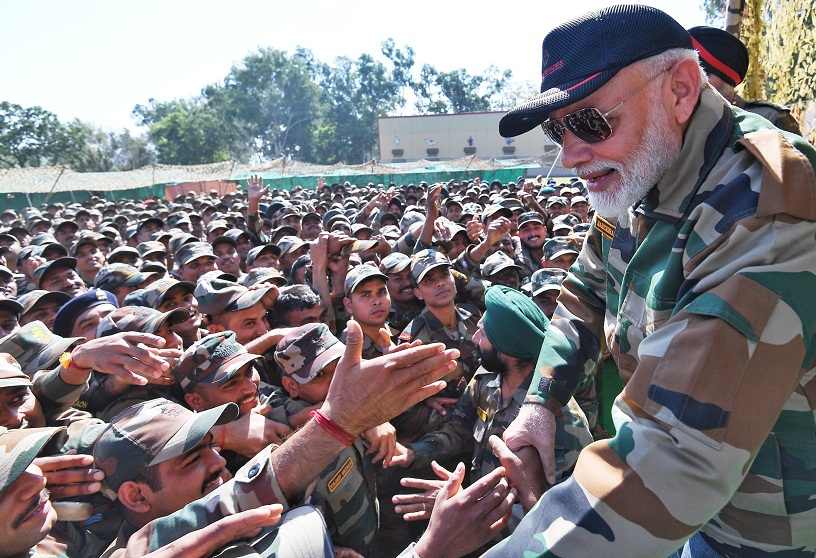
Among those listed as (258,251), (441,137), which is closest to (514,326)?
(258,251)

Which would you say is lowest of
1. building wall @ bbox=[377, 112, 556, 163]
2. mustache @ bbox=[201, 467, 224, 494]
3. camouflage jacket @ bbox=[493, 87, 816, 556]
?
mustache @ bbox=[201, 467, 224, 494]

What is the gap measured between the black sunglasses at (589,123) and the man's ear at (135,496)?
2119mm

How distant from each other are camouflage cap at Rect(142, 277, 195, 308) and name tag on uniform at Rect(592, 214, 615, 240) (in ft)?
12.3

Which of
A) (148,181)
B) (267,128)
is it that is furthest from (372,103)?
(148,181)

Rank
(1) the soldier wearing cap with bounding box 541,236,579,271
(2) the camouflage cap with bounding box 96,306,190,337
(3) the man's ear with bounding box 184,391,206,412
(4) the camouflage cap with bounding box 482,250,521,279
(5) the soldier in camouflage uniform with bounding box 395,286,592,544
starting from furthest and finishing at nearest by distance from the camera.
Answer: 1. (4) the camouflage cap with bounding box 482,250,521,279
2. (1) the soldier wearing cap with bounding box 541,236,579,271
3. (2) the camouflage cap with bounding box 96,306,190,337
4. (3) the man's ear with bounding box 184,391,206,412
5. (5) the soldier in camouflage uniform with bounding box 395,286,592,544

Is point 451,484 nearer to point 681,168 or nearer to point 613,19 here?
point 681,168

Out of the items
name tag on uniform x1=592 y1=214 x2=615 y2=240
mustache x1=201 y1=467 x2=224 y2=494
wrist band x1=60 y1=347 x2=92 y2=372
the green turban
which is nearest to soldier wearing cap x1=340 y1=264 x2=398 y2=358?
the green turban

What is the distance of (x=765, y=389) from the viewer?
1.20 metres

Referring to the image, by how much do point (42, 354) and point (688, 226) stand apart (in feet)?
12.1

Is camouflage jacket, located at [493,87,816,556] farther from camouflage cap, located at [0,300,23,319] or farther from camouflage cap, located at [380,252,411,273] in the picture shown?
camouflage cap, located at [0,300,23,319]

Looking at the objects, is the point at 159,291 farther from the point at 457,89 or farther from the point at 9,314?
the point at 457,89

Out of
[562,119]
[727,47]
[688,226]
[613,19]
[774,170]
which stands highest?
[727,47]

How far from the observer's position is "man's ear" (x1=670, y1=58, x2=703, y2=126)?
1.62 metres

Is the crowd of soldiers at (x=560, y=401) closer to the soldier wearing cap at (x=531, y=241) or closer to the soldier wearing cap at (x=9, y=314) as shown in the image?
the soldier wearing cap at (x=9, y=314)
